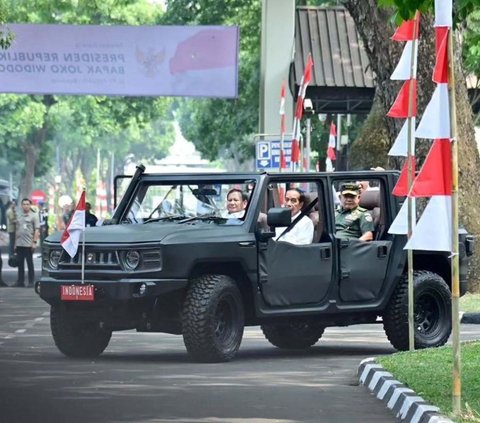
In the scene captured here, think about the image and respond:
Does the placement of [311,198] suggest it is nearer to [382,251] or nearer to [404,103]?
[382,251]

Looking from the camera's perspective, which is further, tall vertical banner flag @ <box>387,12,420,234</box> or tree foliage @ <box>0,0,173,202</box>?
tree foliage @ <box>0,0,173,202</box>

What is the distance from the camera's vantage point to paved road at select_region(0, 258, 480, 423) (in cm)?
1163

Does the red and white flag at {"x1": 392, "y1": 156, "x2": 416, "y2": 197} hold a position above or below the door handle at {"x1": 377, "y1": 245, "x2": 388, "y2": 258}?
above

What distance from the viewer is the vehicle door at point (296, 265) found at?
1672cm

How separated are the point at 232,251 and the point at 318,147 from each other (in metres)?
37.9

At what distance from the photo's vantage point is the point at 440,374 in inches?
532

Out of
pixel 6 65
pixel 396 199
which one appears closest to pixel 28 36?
pixel 6 65

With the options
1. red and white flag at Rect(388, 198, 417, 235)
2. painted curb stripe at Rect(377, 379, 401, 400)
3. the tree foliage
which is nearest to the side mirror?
red and white flag at Rect(388, 198, 417, 235)

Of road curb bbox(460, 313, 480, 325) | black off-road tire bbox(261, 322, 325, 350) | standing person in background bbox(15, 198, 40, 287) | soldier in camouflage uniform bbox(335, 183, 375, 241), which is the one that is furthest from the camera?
standing person in background bbox(15, 198, 40, 287)

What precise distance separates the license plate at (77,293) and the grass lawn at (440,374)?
2.65 m

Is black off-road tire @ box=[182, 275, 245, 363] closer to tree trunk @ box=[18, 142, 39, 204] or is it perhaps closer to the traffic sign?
the traffic sign

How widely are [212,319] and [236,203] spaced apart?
1.31 m

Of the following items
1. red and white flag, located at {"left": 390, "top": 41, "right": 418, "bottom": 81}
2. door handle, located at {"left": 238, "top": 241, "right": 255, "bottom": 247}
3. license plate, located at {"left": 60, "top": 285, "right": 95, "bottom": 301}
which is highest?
red and white flag, located at {"left": 390, "top": 41, "right": 418, "bottom": 81}

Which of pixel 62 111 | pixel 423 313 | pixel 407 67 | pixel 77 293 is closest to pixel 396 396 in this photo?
pixel 77 293
